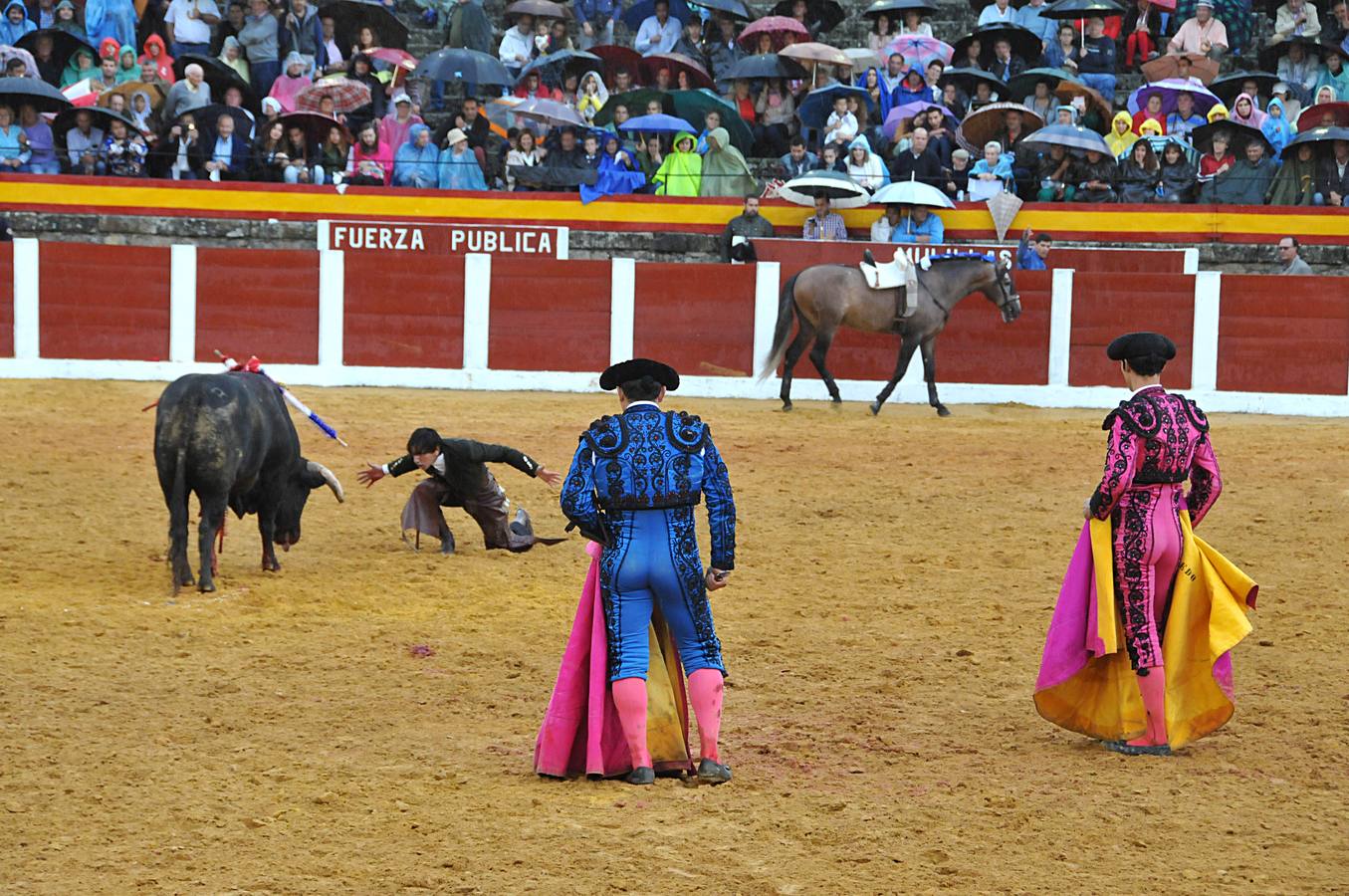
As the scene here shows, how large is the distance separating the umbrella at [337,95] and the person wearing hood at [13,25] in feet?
10.1

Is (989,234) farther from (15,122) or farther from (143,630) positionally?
(143,630)

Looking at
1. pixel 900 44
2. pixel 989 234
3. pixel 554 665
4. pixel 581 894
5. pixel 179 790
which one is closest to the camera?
pixel 581 894

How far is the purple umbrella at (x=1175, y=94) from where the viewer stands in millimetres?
16422

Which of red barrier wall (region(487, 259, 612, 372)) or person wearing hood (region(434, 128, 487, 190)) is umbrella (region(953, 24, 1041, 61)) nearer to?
red barrier wall (region(487, 259, 612, 372))

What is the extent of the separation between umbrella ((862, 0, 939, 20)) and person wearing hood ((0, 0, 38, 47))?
28.0ft

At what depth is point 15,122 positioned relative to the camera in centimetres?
1662

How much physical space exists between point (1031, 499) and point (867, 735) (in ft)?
16.7

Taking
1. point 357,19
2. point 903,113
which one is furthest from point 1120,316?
point 357,19

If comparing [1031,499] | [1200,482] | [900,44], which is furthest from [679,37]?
[1200,482]

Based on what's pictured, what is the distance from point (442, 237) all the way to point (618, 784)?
12150mm

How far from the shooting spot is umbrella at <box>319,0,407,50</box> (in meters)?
18.2

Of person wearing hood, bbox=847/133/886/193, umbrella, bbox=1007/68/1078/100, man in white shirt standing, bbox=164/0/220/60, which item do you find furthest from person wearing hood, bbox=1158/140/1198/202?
man in white shirt standing, bbox=164/0/220/60

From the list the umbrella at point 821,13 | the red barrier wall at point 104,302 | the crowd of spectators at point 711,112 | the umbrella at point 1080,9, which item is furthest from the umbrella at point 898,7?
the red barrier wall at point 104,302

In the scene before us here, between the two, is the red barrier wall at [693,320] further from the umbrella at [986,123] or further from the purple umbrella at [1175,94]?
the purple umbrella at [1175,94]
